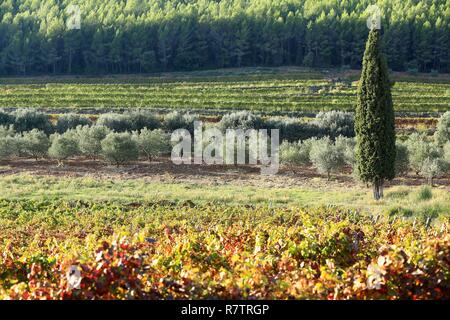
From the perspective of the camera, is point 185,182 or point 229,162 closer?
point 185,182

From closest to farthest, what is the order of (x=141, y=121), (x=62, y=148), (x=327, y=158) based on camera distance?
(x=327, y=158)
(x=62, y=148)
(x=141, y=121)

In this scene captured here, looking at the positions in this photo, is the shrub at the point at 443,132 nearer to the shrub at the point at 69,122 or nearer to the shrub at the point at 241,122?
the shrub at the point at 241,122

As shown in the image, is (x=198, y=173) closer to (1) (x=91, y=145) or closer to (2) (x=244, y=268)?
(1) (x=91, y=145)

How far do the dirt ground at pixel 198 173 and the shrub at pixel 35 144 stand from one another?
73 cm

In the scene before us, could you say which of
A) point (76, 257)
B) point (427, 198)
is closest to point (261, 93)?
point (427, 198)

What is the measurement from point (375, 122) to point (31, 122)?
84.8 ft

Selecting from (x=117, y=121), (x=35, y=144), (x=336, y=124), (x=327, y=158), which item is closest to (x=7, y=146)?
(x=35, y=144)

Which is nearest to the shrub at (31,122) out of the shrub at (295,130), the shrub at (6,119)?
the shrub at (6,119)

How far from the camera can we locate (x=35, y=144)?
35.0m

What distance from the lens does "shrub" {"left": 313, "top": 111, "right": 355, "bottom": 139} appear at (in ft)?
135

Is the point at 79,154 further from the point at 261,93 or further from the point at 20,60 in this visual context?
the point at 20,60

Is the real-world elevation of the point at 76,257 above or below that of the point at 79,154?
above
